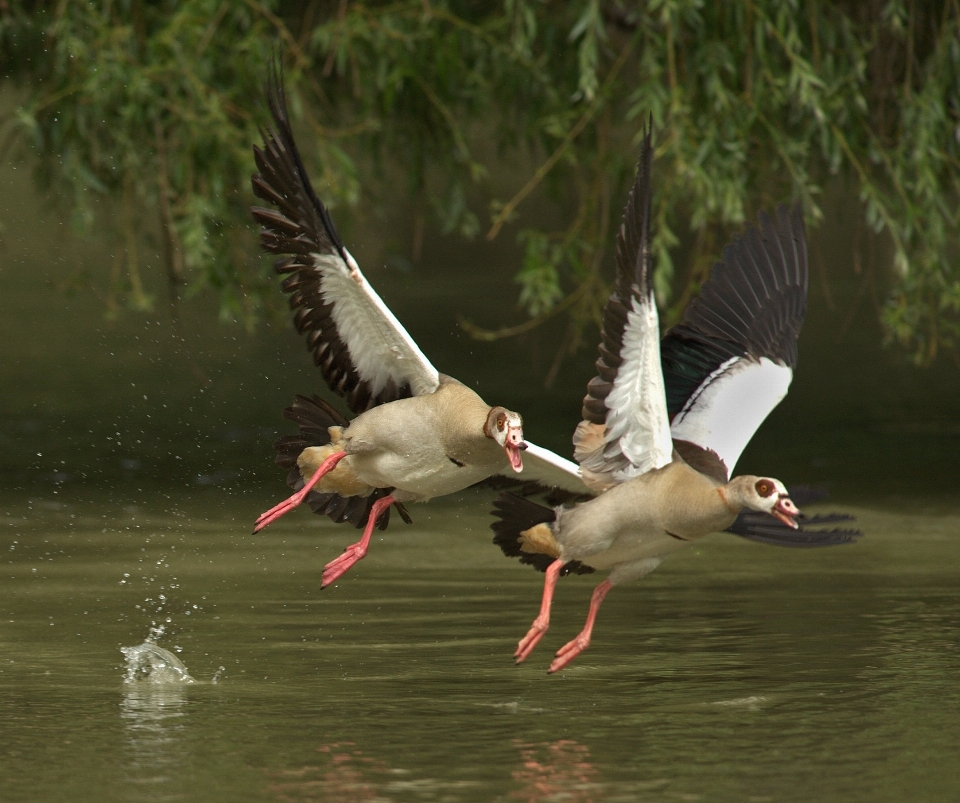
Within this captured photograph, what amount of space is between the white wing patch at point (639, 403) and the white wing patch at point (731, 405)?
0.62 metres

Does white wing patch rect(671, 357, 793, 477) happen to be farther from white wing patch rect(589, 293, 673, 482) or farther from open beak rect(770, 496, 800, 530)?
open beak rect(770, 496, 800, 530)

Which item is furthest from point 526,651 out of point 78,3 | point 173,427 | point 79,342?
point 79,342

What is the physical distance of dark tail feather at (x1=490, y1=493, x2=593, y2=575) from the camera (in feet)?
25.1

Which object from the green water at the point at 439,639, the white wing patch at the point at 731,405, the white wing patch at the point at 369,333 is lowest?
the green water at the point at 439,639

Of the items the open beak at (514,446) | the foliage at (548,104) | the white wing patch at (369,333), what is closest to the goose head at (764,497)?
the open beak at (514,446)

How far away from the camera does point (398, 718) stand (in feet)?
22.1

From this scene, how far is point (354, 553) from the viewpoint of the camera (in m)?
7.82

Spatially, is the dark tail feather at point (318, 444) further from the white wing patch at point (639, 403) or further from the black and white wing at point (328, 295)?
the white wing patch at point (639, 403)

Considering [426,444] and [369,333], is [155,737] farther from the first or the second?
[369,333]

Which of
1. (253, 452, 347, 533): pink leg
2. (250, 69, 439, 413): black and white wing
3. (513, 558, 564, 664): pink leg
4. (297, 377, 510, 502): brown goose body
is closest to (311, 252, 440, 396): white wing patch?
(250, 69, 439, 413): black and white wing

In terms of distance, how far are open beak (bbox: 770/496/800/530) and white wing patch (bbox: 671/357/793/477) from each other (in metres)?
0.81

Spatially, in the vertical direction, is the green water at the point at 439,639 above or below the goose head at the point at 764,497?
below

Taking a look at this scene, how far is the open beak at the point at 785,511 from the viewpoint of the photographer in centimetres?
700

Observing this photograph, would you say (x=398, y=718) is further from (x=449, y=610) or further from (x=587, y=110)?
(x=587, y=110)
